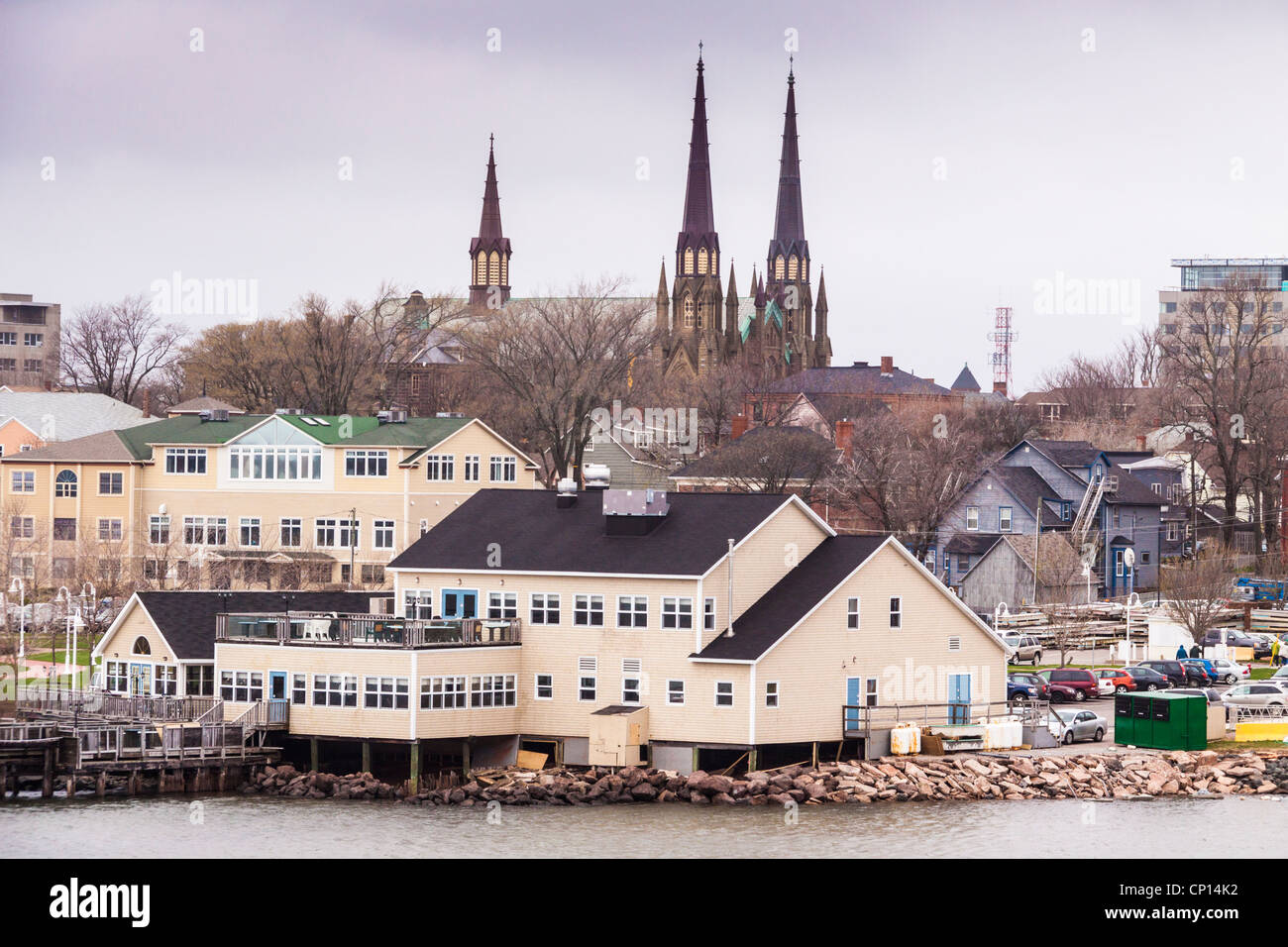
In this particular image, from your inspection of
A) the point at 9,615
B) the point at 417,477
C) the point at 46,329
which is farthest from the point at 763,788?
the point at 46,329

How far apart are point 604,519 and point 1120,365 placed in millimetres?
121479

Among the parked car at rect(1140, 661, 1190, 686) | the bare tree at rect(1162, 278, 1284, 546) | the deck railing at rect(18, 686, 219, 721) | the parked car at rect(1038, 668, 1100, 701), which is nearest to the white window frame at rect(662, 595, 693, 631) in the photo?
the deck railing at rect(18, 686, 219, 721)

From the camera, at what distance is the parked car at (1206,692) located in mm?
56250

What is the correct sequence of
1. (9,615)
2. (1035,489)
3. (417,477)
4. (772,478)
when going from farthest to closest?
(772,478)
(1035,489)
(417,477)
(9,615)

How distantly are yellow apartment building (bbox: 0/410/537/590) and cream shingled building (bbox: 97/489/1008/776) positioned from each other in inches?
1091

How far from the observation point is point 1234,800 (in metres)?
49.4

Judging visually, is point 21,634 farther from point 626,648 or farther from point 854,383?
point 854,383

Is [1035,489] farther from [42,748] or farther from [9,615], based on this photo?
[42,748]

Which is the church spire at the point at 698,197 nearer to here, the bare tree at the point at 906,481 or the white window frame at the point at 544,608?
the bare tree at the point at 906,481

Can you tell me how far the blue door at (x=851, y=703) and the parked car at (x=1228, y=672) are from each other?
1838 centimetres

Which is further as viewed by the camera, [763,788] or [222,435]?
[222,435]

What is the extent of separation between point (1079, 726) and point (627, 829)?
14.1 meters

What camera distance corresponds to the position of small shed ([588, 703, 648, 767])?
4950 centimetres

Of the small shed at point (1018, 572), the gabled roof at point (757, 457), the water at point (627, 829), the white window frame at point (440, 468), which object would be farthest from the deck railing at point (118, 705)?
the gabled roof at point (757, 457)
